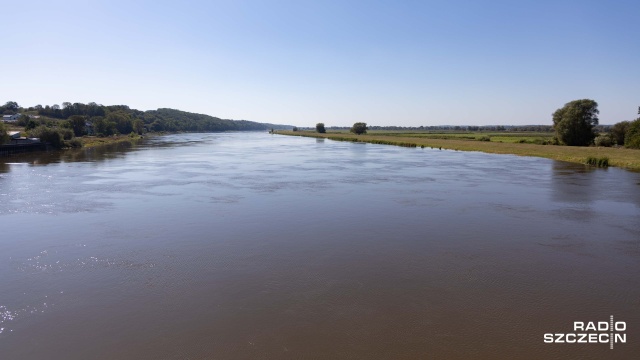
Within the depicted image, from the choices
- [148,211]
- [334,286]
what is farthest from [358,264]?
[148,211]

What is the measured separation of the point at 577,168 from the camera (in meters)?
31.0

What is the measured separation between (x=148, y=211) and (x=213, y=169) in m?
15.7

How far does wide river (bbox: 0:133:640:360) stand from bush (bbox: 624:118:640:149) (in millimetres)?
30170

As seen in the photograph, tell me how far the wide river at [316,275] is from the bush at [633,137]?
30170 mm

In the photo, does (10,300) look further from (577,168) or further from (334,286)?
(577,168)

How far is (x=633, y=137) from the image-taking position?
42656mm

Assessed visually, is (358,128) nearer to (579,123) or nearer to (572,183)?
(579,123)

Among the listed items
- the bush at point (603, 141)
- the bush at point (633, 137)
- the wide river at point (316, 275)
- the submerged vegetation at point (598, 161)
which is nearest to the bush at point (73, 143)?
the wide river at point (316, 275)

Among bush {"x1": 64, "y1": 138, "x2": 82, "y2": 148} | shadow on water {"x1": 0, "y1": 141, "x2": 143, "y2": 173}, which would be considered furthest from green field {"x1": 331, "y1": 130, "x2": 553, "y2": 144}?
bush {"x1": 64, "y1": 138, "x2": 82, "y2": 148}

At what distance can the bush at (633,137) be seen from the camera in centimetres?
4181

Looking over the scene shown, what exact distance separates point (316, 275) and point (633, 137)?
4808 cm

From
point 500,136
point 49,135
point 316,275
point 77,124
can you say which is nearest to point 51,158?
point 49,135

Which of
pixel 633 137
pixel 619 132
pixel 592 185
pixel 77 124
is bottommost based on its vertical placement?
pixel 592 185

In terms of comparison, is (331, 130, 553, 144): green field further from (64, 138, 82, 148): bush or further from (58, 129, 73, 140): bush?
(58, 129, 73, 140): bush
